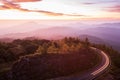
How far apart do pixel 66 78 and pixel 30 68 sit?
29.4 feet

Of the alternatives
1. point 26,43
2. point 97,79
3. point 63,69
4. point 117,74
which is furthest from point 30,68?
point 26,43

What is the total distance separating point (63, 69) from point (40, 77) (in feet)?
27.1

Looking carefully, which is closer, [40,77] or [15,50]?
[40,77]

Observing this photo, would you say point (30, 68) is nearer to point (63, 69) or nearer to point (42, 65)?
point (42, 65)

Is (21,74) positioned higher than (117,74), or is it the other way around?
(21,74)

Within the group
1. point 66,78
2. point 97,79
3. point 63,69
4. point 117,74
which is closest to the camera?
point 66,78

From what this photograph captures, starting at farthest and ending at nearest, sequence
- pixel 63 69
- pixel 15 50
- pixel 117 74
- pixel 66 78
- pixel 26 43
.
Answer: pixel 26 43, pixel 15 50, pixel 117 74, pixel 63 69, pixel 66 78

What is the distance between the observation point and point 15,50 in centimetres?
8500

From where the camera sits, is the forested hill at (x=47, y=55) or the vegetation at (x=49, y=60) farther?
the forested hill at (x=47, y=55)

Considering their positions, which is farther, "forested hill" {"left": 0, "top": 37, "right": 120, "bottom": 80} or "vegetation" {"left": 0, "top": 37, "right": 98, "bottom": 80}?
"forested hill" {"left": 0, "top": 37, "right": 120, "bottom": 80}

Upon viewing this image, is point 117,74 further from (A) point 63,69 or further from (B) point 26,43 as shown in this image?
(B) point 26,43

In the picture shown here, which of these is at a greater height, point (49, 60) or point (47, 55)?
point (47, 55)

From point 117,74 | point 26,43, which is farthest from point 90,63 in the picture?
point 26,43

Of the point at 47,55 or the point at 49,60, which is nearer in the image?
the point at 49,60
